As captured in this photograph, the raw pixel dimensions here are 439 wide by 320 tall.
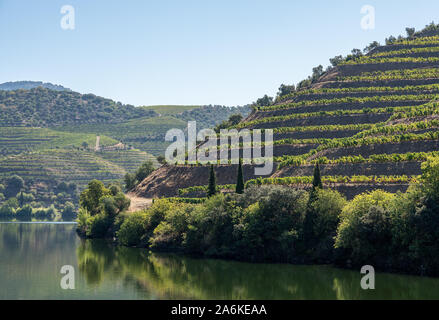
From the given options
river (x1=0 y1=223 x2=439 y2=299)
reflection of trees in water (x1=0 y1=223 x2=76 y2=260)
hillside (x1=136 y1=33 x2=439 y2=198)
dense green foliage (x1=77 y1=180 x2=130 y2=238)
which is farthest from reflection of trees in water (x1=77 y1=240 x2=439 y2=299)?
dense green foliage (x1=77 y1=180 x2=130 y2=238)

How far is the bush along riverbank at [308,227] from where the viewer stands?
63.7 meters

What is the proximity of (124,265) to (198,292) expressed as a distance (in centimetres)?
2367

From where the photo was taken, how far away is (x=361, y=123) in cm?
12625

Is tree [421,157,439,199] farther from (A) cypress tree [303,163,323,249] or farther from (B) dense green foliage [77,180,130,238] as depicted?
(B) dense green foliage [77,180,130,238]

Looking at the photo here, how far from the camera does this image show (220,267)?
7569 cm

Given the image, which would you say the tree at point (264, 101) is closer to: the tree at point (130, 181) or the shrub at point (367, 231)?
the tree at point (130, 181)

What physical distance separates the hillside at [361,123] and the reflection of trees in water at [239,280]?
960 inches

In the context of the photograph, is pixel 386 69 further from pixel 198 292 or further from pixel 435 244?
pixel 198 292

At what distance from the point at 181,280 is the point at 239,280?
637 cm

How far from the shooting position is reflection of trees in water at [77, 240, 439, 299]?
57281 mm

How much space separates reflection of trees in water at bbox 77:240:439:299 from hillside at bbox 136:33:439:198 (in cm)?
2438

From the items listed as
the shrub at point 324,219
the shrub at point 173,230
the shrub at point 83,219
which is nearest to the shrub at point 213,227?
the shrub at point 173,230

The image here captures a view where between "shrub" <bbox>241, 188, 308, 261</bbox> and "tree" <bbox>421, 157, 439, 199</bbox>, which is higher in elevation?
"tree" <bbox>421, 157, 439, 199</bbox>

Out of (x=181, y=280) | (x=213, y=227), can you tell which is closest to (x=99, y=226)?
(x=213, y=227)
